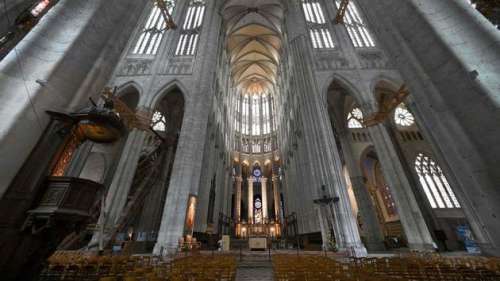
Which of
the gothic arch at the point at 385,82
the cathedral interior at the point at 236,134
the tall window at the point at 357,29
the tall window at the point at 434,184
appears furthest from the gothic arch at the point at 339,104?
the tall window at the point at 434,184

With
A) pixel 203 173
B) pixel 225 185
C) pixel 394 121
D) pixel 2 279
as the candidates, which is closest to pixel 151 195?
pixel 203 173

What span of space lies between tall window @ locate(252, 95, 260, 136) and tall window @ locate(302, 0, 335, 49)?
62.6ft

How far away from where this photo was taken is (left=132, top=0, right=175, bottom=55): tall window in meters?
18.0

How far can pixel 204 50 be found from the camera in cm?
1642

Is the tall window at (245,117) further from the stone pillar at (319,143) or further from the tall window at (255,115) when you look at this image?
the stone pillar at (319,143)

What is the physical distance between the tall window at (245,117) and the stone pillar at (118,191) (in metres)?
22.0

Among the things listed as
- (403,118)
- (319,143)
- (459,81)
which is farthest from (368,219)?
(459,81)

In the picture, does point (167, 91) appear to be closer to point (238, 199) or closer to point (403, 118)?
point (238, 199)

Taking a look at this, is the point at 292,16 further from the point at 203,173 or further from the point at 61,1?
the point at 61,1

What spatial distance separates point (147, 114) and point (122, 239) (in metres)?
9.14

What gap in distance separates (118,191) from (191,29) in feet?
54.9

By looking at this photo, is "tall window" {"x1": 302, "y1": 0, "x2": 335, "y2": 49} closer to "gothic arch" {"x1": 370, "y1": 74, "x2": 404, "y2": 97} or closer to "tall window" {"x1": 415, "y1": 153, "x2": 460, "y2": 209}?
"gothic arch" {"x1": 370, "y1": 74, "x2": 404, "y2": 97}

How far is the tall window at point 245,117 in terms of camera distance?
35.0 meters

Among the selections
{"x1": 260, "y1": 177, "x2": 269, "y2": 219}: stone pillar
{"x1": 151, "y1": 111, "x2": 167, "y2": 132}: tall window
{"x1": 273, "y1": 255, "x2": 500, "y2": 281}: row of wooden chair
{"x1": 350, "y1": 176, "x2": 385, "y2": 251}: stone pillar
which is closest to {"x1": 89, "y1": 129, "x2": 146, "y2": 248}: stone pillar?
{"x1": 151, "y1": 111, "x2": 167, "y2": 132}: tall window
